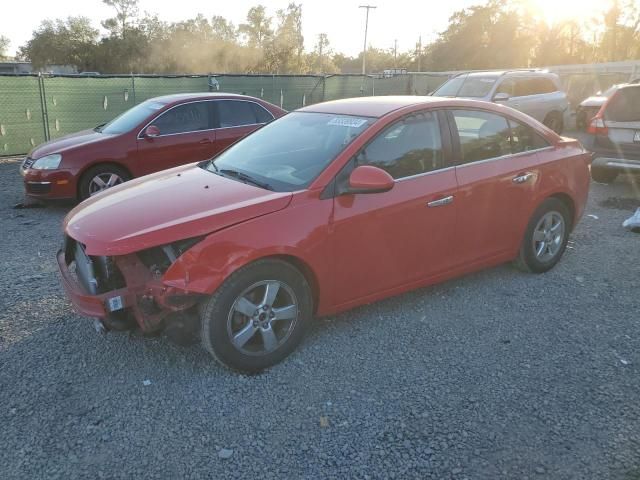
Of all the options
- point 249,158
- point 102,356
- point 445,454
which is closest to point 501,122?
point 249,158

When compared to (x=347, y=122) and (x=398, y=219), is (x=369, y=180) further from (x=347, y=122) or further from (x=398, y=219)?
(x=347, y=122)

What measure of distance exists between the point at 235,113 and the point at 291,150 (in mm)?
4649

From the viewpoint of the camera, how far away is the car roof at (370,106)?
4.09m

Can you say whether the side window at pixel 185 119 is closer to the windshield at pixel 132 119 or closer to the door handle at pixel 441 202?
the windshield at pixel 132 119

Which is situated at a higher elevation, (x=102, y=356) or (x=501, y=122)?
(x=501, y=122)

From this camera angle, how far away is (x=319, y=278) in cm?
356

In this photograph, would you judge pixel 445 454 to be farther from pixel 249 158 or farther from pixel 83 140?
pixel 83 140

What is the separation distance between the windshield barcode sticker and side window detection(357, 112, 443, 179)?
20 cm

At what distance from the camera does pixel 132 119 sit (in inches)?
314

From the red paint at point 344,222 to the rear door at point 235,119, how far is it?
3.87m

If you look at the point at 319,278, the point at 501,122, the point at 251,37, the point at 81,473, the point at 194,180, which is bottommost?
the point at 81,473

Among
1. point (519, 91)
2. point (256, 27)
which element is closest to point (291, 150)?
point (519, 91)

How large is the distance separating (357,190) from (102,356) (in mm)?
2031

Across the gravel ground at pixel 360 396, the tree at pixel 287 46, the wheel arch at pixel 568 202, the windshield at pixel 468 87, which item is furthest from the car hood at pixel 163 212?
the tree at pixel 287 46
